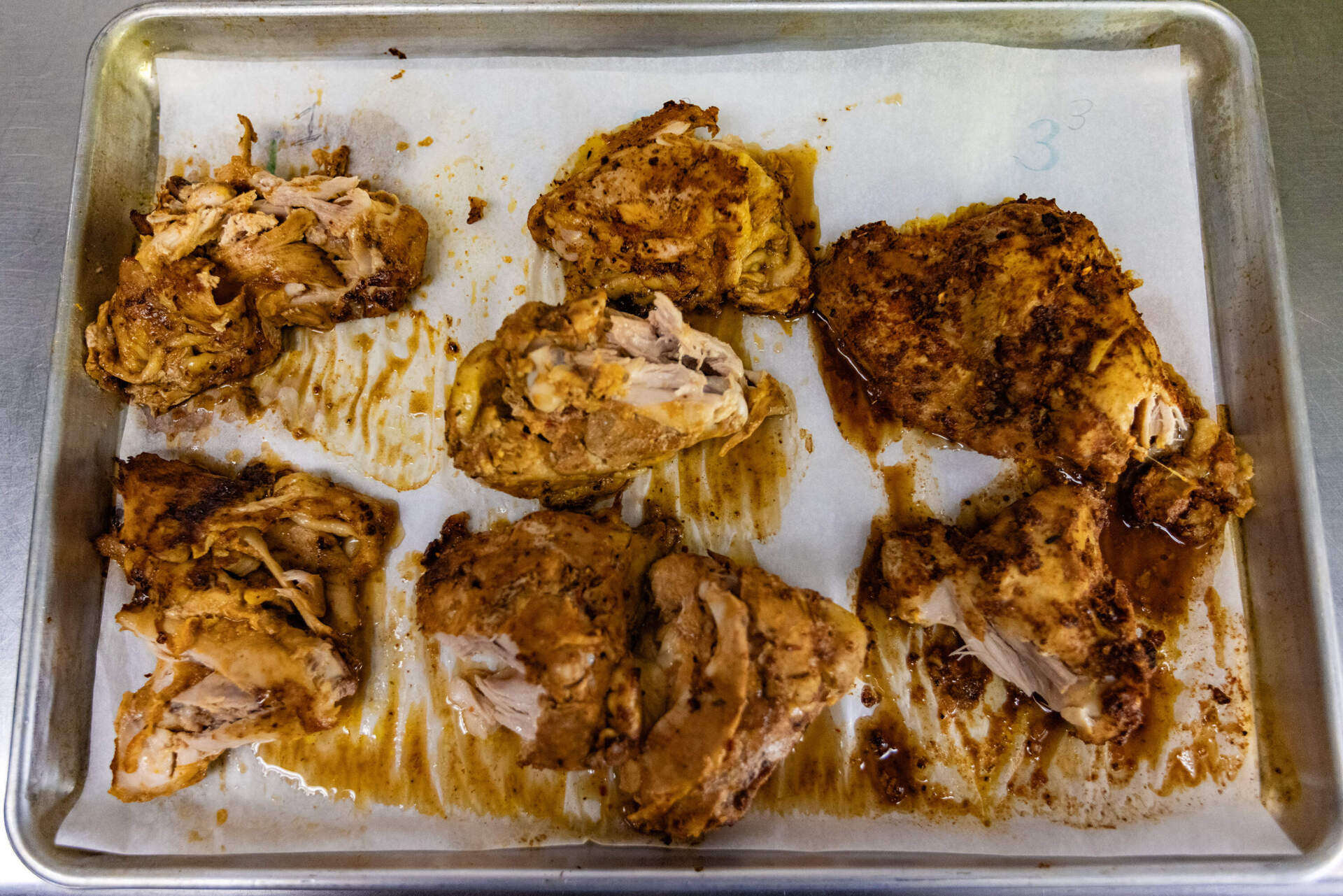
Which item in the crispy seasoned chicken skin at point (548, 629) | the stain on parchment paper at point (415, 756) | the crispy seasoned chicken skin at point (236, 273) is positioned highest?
the crispy seasoned chicken skin at point (236, 273)

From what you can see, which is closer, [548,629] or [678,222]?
[548,629]

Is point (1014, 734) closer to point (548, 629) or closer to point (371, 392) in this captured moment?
point (548, 629)

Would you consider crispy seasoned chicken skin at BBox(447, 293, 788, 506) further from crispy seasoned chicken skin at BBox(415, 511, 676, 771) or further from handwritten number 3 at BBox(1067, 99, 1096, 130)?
handwritten number 3 at BBox(1067, 99, 1096, 130)

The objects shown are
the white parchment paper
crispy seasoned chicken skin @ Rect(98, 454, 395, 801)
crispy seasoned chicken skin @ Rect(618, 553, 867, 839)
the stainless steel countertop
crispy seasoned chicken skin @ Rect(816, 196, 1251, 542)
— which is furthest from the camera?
the stainless steel countertop

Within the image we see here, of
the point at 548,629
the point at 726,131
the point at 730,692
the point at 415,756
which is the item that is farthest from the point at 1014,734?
the point at 726,131

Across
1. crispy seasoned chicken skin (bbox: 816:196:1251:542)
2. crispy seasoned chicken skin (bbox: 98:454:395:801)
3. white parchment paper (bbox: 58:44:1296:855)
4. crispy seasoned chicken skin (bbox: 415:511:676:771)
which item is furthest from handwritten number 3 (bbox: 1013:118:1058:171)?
crispy seasoned chicken skin (bbox: 98:454:395:801)

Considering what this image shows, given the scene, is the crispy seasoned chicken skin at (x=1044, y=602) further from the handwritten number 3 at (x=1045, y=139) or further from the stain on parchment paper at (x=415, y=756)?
the stain on parchment paper at (x=415, y=756)

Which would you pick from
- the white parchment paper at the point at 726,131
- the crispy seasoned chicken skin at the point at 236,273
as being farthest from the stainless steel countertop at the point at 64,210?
the crispy seasoned chicken skin at the point at 236,273
